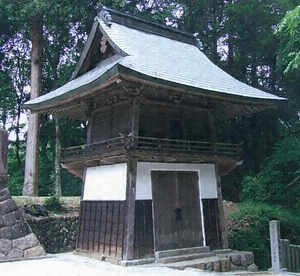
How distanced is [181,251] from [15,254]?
16.4ft

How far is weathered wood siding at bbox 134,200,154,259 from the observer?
32.6ft

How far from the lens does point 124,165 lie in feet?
34.6

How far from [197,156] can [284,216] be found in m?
7.92

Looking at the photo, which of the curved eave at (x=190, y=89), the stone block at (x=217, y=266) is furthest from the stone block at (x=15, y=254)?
the curved eave at (x=190, y=89)

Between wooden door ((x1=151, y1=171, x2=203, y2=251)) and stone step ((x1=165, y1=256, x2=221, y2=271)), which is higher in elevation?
wooden door ((x1=151, y1=171, x2=203, y2=251))

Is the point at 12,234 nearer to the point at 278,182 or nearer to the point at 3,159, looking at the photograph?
the point at 3,159

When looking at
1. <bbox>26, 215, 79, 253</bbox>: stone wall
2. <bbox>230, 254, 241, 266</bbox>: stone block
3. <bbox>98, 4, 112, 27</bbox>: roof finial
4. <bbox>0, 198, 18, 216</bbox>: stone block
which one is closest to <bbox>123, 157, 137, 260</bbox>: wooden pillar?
<bbox>230, 254, 241, 266</bbox>: stone block

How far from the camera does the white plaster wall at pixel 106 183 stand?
10552 millimetres

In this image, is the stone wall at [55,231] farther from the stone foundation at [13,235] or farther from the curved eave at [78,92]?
the curved eave at [78,92]

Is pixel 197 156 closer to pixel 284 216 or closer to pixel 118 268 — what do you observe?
pixel 118 268

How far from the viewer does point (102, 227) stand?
36.2 ft

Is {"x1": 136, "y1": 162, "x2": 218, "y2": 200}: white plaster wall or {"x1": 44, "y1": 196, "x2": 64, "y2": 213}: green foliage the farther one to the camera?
{"x1": 44, "y1": 196, "x2": 64, "y2": 213}: green foliage

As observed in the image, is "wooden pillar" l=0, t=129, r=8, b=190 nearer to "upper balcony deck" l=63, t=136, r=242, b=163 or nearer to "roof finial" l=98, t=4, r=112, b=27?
"upper balcony deck" l=63, t=136, r=242, b=163

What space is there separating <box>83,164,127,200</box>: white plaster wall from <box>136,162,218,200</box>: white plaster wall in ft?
1.59
